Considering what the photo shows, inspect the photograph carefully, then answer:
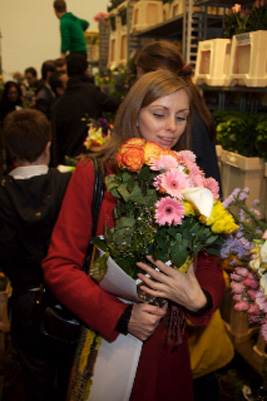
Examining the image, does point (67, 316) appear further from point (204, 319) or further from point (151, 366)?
point (204, 319)

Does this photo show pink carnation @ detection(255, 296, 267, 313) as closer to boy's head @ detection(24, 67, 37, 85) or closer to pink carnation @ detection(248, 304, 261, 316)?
pink carnation @ detection(248, 304, 261, 316)

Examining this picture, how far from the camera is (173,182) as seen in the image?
0.99 m

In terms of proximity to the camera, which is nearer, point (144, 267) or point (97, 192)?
point (144, 267)

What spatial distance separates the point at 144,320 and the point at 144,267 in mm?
171

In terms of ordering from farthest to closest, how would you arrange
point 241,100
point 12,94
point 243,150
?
A: point 12,94 < point 241,100 < point 243,150

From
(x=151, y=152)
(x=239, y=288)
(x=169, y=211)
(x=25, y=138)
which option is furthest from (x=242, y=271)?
(x=25, y=138)

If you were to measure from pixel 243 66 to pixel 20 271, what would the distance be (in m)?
1.34

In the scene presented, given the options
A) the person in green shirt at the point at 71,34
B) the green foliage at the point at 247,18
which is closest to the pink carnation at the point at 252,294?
the green foliage at the point at 247,18

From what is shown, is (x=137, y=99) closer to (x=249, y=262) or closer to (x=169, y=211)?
(x=169, y=211)

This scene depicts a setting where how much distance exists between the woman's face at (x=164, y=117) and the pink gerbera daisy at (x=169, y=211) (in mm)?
422

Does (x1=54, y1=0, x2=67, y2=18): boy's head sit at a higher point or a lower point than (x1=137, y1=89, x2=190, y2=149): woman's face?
higher

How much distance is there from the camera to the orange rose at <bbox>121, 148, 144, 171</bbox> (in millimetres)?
1008

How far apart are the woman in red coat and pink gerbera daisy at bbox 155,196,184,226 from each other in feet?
0.62

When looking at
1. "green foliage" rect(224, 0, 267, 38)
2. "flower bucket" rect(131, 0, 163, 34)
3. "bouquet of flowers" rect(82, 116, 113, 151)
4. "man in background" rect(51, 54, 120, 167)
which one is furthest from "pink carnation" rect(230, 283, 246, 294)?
"flower bucket" rect(131, 0, 163, 34)
